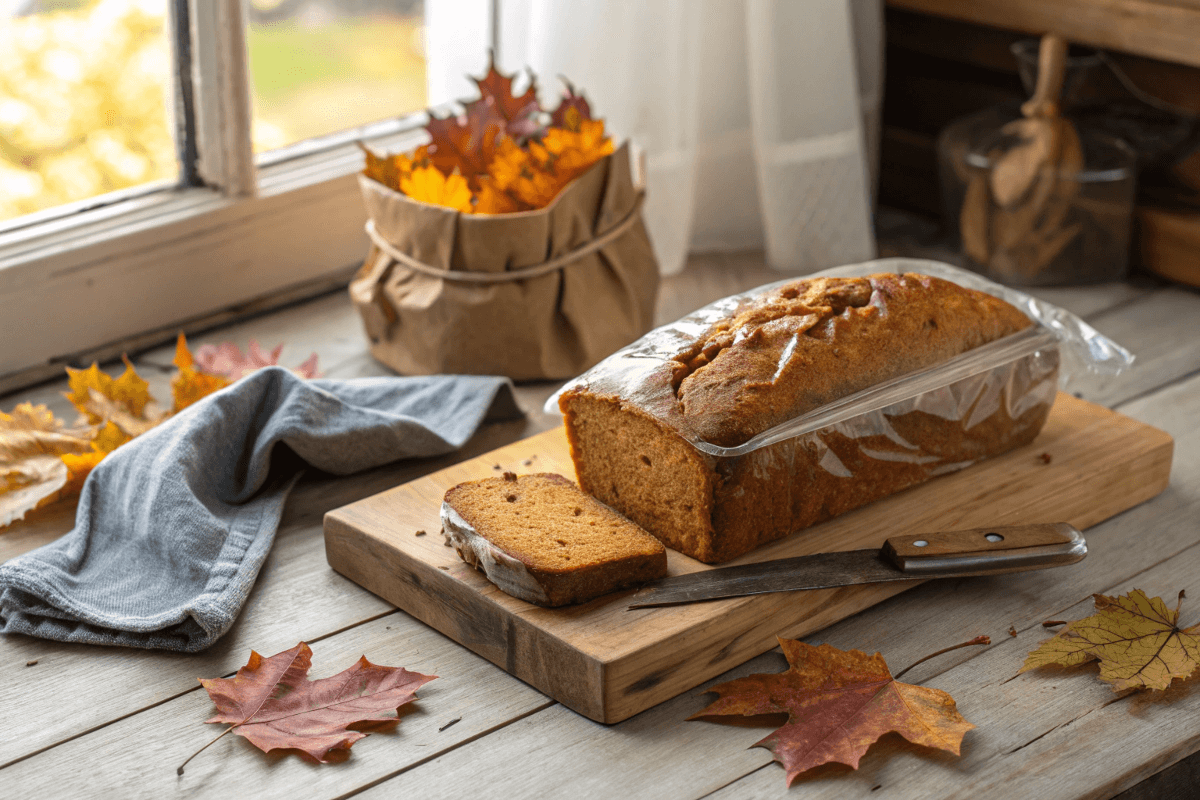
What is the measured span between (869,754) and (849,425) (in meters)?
0.33

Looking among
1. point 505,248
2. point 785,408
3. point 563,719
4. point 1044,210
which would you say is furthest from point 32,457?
point 1044,210

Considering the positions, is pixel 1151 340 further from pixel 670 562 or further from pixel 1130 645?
pixel 670 562

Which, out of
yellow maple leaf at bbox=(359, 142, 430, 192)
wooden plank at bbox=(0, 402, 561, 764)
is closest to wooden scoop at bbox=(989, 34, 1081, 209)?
yellow maple leaf at bbox=(359, 142, 430, 192)

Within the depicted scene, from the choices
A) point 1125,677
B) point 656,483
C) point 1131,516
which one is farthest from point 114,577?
point 1131,516

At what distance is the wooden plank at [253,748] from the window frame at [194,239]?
0.72 metres

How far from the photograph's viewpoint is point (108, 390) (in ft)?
4.68

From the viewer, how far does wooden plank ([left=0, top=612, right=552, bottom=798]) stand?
929 mm

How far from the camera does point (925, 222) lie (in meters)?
2.26

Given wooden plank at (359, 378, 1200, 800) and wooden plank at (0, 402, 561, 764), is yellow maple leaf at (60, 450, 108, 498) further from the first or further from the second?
wooden plank at (359, 378, 1200, 800)

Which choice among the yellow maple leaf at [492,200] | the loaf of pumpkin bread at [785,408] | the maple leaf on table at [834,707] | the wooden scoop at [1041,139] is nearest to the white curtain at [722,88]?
the wooden scoop at [1041,139]

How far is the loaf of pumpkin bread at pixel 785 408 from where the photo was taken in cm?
108

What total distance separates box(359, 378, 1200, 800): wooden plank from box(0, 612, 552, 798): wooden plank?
25mm

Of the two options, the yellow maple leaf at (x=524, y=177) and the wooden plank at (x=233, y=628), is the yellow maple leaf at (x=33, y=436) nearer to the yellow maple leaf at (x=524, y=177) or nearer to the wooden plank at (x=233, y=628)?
the wooden plank at (x=233, y=628)

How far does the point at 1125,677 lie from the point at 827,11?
1.25 m
